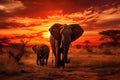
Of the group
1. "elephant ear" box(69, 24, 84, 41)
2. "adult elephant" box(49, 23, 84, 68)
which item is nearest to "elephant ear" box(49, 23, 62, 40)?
"adult elephant" box(49, 23, 84, 68)

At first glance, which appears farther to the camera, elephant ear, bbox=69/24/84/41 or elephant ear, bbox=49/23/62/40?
elephant ear, bbox=69/24/84/41

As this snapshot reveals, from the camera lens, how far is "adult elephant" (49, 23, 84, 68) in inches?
595

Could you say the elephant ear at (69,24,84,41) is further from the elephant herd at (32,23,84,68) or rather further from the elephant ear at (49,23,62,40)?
the elephant ear at (49,23,62,40)

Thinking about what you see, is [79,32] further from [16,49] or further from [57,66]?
[16,49]

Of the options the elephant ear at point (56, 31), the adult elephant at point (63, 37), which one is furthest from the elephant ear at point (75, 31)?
the elephant ear at point (56, 31)

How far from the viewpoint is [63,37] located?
1529 centimetres

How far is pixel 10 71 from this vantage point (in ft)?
42.8

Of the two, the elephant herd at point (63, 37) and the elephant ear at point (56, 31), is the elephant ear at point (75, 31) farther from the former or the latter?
the elephant ear at point (56, 31)

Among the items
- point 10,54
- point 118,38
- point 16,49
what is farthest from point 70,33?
point 118,38

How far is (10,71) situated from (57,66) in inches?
153

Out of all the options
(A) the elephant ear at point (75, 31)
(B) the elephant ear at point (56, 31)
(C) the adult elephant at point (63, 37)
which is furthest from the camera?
(A) the elephant ear at point (75, 31)

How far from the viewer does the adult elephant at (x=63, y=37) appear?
15.1 meters

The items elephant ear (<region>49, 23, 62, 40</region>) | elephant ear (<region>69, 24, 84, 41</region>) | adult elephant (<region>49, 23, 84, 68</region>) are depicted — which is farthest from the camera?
elephant ear (<region>69, 24, 84, 41</region>)

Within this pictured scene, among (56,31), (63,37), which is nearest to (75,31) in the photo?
(56,31)
